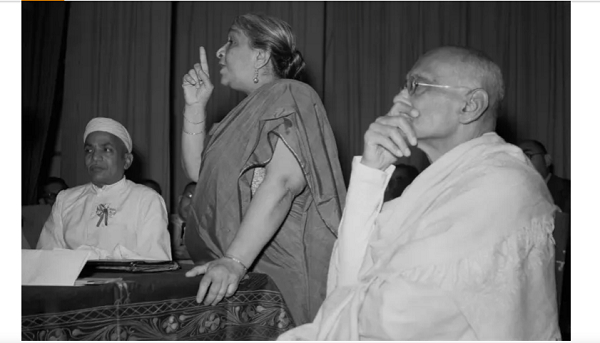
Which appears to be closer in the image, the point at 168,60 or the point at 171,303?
the point at 171,303

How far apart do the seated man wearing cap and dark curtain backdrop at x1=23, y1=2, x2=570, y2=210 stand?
300 centimetres

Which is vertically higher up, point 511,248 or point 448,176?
point 448,176

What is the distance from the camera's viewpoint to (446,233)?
5.18ft

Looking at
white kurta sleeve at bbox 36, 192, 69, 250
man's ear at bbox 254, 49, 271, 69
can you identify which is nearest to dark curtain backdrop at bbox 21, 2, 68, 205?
white kurta sleeve at bbox 36, 192, 69, 250

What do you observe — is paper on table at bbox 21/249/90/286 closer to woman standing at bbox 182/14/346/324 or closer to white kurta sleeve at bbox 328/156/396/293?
woman standing at bbox 182/14/346/324

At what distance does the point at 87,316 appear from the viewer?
1527 mm

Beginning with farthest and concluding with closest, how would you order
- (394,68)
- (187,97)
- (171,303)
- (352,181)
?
(394,68)
(187,97)
(352,181)
(171,303)

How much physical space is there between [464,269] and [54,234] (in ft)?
7.81

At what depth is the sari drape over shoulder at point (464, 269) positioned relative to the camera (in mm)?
1526

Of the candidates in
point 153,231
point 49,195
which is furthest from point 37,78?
point 153,231

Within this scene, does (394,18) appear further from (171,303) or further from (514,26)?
(171,303)

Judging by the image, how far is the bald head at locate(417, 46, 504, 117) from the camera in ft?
5.91

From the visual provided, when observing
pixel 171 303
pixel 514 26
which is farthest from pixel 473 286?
pixel 514 26

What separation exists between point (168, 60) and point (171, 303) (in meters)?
5.70
